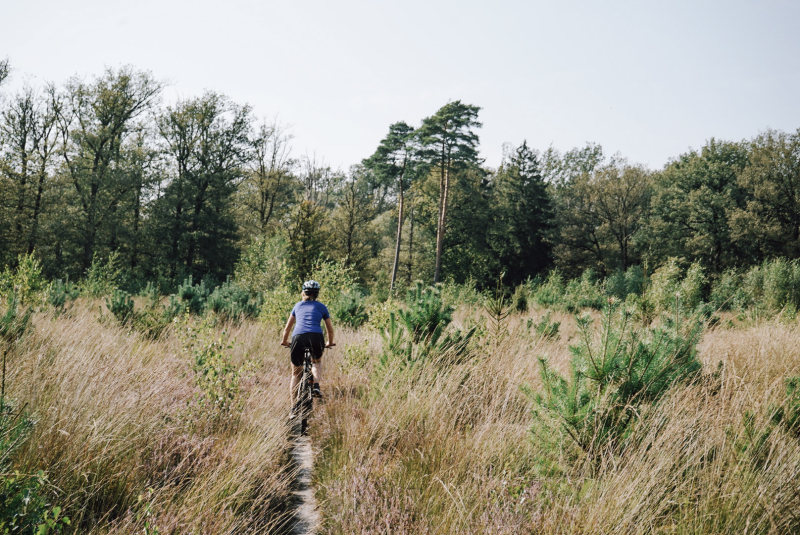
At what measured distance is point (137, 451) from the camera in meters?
2.94

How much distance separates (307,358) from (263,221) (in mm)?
28234

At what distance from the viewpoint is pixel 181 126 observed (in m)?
27.5

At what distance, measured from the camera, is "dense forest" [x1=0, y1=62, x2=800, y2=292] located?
2377cm

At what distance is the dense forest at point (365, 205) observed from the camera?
23.8 m

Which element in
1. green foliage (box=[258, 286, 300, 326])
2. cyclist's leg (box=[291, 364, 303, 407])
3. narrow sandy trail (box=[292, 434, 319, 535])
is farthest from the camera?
green foliage (box=[258, 286, 300, 326])

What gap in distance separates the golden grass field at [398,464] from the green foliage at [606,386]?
5.6 inches

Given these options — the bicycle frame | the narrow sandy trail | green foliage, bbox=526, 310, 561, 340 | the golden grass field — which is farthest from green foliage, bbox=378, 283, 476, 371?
green foliage, bbox=526, 310, 561, 340

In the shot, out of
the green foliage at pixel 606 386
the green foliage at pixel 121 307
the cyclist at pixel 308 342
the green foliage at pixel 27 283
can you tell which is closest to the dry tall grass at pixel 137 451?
the cyclist at pixel 308 342

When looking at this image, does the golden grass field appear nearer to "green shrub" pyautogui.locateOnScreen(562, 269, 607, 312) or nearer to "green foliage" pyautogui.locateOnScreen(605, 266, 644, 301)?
"green shrub" pyautogui.locateOnScreen(562, 269, 607, 312)

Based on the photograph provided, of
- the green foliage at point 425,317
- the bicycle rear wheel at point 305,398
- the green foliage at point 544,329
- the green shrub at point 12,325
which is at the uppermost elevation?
the green foliage at point 425,317

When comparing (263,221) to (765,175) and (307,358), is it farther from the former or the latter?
(765,175)

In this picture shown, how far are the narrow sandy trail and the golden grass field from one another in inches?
4.6

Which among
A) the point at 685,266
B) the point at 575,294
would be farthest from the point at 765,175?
the point at 575,294

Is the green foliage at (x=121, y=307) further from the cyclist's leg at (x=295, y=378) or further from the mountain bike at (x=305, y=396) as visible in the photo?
the mountain bike at (x=305, y=396)
